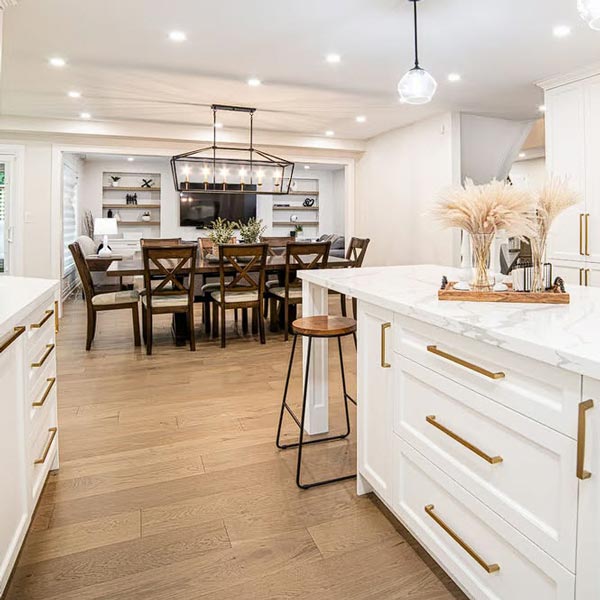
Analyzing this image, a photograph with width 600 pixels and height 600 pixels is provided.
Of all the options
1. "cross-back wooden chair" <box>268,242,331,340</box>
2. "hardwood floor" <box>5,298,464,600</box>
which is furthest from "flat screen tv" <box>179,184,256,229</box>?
"hardwood floor" <box>5,298,464,600</box>

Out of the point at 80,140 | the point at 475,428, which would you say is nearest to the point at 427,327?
the point at 475,428

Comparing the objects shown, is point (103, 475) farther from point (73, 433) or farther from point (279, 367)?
point (279, 367)

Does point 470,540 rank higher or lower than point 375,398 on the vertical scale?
lower

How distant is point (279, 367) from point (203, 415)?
1.11m

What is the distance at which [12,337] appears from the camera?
4.63ft

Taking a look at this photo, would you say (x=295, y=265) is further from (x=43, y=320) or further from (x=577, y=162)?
(x=43, y=320)

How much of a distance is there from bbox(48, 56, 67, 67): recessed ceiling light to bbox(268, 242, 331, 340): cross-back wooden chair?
2442mm

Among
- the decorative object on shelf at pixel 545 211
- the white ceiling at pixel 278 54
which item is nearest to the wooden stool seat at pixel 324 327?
the decorative object on shelf at pixel 545 211

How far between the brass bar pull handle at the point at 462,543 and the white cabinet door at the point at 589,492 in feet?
0.93

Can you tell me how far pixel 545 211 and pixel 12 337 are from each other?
173 cm

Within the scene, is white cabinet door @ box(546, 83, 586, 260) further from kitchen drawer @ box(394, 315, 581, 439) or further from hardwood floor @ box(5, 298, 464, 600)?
kitchen drawer @ box(394, 315, 581, 439)

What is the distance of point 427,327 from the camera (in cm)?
148

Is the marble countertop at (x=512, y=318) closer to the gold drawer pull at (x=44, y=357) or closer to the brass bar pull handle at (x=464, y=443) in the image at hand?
the brass bar pull handle at (x=464, y=443)

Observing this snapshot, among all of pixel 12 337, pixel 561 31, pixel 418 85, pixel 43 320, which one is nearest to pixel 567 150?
pixel 561 31
